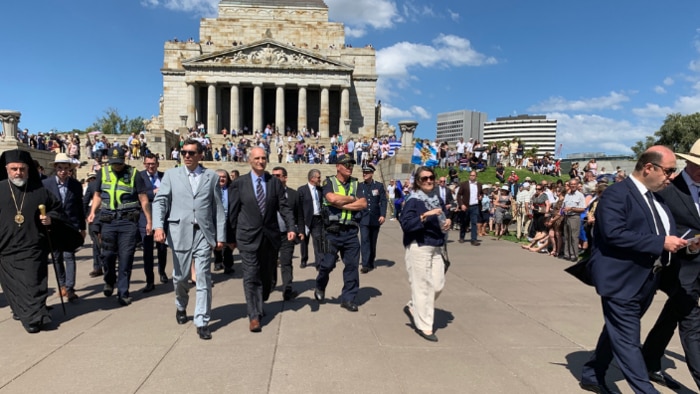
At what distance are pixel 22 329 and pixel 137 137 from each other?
28044mm

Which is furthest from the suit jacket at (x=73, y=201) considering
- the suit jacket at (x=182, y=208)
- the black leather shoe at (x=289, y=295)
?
the black leather shoe at (x=289, y=295)

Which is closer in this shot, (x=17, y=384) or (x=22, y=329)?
(x=17, y=384)

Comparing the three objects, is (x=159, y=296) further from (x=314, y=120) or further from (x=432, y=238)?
(x=314, y=120)

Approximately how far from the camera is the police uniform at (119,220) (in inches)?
249

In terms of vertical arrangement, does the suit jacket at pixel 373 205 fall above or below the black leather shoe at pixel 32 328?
above

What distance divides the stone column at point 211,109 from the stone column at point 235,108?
6.50 feet

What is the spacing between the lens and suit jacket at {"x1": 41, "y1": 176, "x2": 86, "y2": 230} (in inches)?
274

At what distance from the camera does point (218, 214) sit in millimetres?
5223

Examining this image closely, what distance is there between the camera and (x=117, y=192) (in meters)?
6.44

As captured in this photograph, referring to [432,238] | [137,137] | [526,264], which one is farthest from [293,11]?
[432,238]

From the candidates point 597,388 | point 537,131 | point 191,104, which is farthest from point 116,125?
point 537,131

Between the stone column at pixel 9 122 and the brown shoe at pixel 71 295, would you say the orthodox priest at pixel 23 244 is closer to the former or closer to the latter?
the brown shoe at pixel 71 295

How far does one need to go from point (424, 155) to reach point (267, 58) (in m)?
31.5

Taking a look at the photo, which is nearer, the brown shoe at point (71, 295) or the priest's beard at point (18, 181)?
the priest's beard at point (18, 181)
